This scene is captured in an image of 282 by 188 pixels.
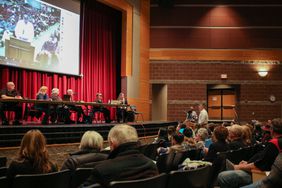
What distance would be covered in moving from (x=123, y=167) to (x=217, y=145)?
8.49 ft

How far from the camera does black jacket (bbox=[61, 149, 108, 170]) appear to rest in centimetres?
334

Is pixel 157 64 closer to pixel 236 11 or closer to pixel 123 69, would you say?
pixel 123 69

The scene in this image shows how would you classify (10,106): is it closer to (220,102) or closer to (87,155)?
(87,155)

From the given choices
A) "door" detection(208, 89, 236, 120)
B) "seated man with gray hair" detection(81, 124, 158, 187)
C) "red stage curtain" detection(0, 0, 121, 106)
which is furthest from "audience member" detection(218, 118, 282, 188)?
"door" detection(208, 89, 236, 120)

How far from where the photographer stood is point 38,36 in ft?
38.0

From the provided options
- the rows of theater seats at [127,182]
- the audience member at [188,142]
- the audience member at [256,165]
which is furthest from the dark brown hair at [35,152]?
the audience member at [188,142]

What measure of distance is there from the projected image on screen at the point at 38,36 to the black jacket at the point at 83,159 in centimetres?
763

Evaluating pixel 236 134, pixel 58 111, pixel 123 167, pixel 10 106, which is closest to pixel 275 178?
pixel 123 167

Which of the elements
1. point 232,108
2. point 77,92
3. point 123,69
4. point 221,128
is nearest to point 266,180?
point 221,128

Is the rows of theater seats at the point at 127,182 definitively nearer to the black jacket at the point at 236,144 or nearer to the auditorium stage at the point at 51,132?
the black jacket at the point at 236,144

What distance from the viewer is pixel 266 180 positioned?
3193 mm

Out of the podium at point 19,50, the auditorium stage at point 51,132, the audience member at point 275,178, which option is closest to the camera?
the audience member at point 275,178

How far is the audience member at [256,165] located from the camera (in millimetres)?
3934

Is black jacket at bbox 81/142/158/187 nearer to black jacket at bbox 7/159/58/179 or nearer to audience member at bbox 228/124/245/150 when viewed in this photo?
black jacket at bbox 7/159/58/179
